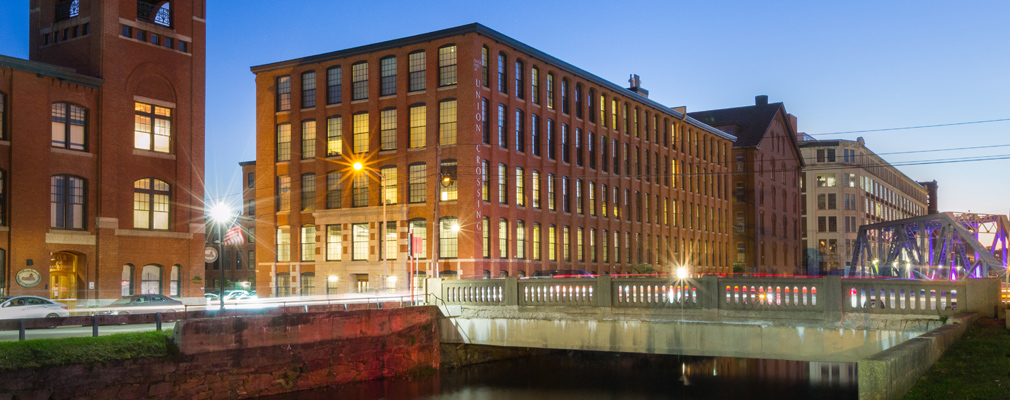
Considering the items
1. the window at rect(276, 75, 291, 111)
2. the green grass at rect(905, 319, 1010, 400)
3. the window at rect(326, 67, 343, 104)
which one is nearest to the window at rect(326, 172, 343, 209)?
the window at rect(326, 67, 343, 104)

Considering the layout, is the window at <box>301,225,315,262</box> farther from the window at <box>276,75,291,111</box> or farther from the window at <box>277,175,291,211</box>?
the window at <box>276,75,291,111</box>

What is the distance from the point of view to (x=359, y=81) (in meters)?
54.8

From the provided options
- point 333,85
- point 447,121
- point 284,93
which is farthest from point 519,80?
point 284,93

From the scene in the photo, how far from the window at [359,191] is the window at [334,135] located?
82.0 inches

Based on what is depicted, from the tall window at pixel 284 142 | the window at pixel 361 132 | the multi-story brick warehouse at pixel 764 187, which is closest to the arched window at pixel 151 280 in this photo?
the tall window at pixel 284 142

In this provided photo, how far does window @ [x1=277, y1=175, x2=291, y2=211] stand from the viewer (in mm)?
57281

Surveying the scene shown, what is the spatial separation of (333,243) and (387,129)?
7761 mm

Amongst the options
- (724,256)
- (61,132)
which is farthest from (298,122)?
(724,256)

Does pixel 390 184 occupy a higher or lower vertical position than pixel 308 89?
lower

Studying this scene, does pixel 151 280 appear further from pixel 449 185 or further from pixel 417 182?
pixel 449 185

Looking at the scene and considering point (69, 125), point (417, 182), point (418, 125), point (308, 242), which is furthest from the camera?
point (308, 242)

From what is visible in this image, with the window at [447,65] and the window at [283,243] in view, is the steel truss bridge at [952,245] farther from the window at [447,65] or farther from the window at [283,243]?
the window at [283,243]

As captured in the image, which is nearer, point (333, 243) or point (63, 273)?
point (63, 273)

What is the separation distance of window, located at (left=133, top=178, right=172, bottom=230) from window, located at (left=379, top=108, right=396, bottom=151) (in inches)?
477
